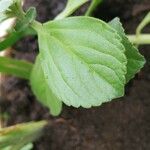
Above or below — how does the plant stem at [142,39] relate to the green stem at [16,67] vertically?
above

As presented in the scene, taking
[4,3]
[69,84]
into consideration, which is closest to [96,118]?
[69,84]

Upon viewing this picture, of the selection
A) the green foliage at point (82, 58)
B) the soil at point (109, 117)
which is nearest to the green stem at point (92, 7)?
the soil at point (109, 117)

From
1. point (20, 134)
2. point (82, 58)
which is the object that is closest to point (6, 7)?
point (82, 58)

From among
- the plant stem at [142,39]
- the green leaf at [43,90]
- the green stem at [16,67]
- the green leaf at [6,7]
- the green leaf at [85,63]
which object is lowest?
the green stem at [16,67]

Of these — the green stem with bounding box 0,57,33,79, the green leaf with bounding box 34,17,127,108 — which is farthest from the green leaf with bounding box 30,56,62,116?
the green leaf with bounding box 34,17,127,108

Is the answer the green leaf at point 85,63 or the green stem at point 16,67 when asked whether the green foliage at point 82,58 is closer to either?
the green leaf at point 85,63

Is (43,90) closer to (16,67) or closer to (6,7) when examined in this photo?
(16,67)

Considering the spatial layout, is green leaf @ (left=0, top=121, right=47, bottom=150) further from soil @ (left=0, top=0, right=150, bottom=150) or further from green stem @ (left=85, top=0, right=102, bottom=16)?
green stem @ (left=85, top=0, right=102, bottom=16)
